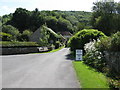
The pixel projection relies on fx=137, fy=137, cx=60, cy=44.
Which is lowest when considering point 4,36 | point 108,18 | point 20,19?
point 4,36

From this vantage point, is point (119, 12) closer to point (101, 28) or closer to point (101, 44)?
point (101, 28)

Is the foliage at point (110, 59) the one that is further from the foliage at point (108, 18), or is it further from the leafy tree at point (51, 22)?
the leafy tree at point (51, 22)

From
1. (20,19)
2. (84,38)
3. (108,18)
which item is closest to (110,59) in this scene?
(84,38)

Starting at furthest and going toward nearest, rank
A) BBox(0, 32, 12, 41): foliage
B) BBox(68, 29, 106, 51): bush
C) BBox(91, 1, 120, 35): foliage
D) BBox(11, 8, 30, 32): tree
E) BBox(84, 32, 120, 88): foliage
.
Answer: BBox(11, 8, 30, 32): tree < BBox(91, 1, 120, 35): foliage < BBox(0, 32, 12, 41): foliage < BBox(68, 29, 106, 51): bush < BBox(84, 32, 120, 88): foliage

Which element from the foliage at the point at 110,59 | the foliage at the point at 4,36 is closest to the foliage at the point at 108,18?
the foliage at the point at 4,36

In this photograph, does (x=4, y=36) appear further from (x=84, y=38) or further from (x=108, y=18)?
(x=108, y=18)

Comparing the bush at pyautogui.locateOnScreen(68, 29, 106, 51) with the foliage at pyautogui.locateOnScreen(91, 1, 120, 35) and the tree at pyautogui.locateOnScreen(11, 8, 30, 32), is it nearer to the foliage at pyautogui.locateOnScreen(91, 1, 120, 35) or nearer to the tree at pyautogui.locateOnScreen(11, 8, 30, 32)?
the foliage at pyautogui.locateOnScreen(91, 1, 120, 35)

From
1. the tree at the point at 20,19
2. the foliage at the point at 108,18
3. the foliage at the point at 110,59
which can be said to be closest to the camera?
the foliage at the point at 110,59

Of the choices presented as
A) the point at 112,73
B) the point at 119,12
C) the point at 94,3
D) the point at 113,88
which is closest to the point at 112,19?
the point at 119,12

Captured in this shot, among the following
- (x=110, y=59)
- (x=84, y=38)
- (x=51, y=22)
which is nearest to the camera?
(x=110, y=59)

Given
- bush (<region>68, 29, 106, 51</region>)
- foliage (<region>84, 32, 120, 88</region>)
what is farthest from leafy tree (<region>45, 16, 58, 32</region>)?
foliage (<region>84, 32, 120, 88</region>)

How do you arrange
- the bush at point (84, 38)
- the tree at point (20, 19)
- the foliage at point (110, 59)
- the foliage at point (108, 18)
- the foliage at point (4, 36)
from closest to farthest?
1. the foliage at point (110, 59)
2. the bush at point (84, 38)
3. the foliage at point (4, 36)
4. the foliage at point (108, 18)
5. the tree at point (20, 19)

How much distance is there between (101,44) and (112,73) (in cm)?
376

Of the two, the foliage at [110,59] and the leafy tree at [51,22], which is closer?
the foliage at [110,59]
